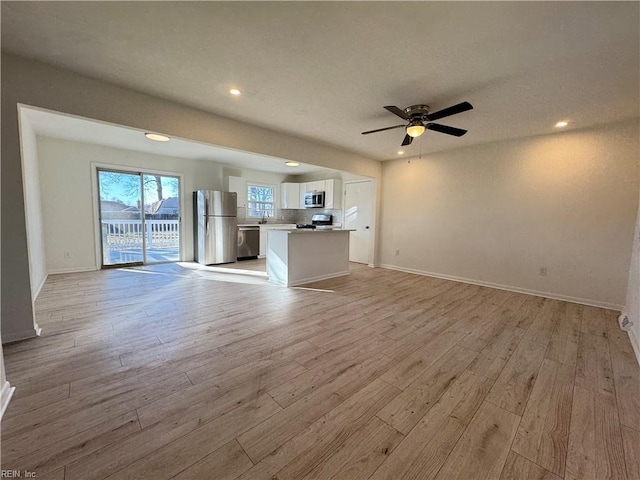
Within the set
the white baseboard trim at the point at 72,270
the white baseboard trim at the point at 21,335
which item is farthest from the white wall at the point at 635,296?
the white baseboard trim at the point at 72,270

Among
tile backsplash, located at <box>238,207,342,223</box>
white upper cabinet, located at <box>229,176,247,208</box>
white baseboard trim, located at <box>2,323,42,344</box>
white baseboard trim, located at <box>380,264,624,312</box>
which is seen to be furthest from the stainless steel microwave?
white baseboard trim, located at <box>2,323,42,344</box>

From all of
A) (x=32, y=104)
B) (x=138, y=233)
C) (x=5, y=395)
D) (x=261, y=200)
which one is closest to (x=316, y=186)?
(x=261, y=200)

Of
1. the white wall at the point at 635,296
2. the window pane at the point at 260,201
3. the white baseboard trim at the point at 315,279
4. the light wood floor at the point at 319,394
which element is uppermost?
the window pane at the point at 260,201

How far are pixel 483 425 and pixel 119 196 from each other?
673 centimetres

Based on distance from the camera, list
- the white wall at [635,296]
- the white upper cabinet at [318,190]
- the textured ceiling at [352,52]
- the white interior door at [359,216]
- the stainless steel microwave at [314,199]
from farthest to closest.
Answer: the stainless steel microwave at [314,199] → the white upper cabinet at [318,190] → the white interior door at [359,216] → the white wall at [635,296] → the textured ceiling at [352,52]

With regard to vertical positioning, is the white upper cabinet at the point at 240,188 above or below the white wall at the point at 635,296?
above

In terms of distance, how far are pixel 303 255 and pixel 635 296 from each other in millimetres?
3985

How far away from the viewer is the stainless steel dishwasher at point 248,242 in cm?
645

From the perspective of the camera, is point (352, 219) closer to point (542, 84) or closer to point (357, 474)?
point (542, 84)

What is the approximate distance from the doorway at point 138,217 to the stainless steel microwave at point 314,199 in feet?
10.3

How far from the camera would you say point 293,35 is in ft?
5.92

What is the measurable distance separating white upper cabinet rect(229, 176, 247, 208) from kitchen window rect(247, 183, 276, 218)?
198 mm

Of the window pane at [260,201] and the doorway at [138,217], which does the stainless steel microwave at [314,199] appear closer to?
the window pane at [260,201]

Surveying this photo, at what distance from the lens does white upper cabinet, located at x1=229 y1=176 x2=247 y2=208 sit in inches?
255
